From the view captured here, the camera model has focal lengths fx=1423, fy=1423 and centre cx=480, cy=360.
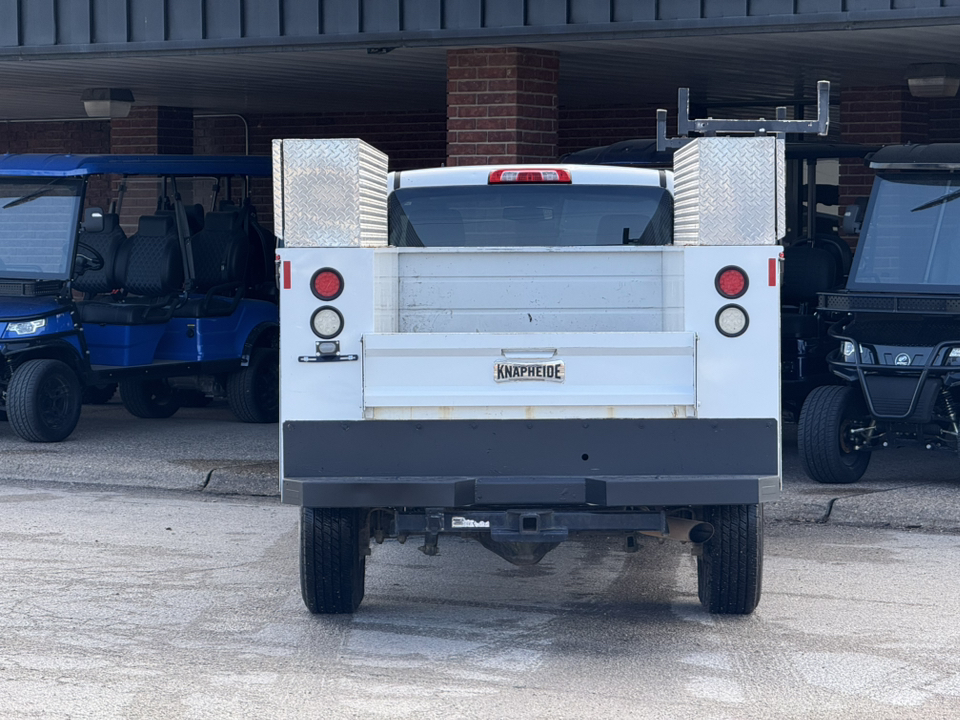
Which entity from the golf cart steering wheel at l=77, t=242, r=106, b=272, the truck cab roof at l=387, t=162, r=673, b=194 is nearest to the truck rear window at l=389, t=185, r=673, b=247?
the truck cab roof at l=387, t=162, r=673, b=194

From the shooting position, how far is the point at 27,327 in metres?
10.9

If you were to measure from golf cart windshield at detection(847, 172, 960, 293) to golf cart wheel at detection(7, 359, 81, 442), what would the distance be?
19.5 feet

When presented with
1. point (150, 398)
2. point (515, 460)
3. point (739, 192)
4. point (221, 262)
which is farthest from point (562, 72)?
point (515, 460)

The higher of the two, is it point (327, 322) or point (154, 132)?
point (154, 132)

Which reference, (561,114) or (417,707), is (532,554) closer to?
(417,707)

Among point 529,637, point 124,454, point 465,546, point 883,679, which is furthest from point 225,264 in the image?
point 883,679

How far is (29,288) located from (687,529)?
6.68m

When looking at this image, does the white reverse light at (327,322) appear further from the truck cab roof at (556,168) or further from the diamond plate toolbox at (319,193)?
the truck cab roof at (556,168)

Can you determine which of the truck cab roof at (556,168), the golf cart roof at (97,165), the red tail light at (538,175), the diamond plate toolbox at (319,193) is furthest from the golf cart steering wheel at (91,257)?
the diamond plate toolbox at (319,193)

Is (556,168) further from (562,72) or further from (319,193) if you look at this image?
(562,72)

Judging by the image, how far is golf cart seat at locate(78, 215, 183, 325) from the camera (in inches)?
466

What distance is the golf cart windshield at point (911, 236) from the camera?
9.30 meters

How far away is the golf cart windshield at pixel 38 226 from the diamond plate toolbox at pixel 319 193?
5.74m

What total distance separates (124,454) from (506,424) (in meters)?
5.69
